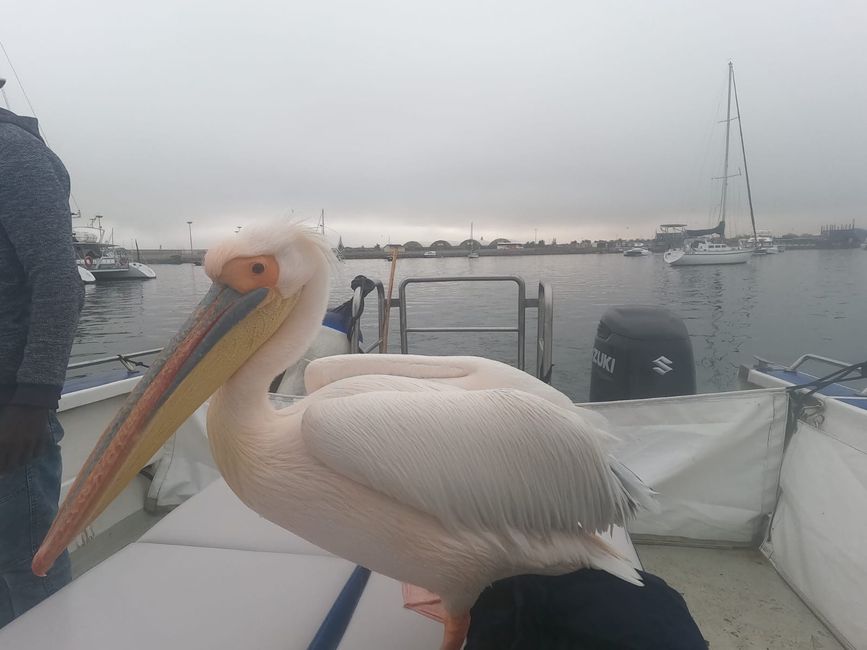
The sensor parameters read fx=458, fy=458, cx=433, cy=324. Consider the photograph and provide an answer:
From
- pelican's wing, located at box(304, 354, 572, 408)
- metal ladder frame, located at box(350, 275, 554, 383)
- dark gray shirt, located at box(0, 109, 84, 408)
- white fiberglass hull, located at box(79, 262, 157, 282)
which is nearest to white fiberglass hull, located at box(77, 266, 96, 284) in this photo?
dark gray shirt, located at box(0, 109, 84, 408)

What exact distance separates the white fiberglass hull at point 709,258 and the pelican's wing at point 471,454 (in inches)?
1086

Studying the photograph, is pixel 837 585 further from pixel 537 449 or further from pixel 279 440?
pixel 279 440

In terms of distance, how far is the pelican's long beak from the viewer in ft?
2.85

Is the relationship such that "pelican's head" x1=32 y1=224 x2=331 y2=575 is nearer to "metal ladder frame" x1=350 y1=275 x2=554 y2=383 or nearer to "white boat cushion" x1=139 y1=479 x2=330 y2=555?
"white boat cushion" x1=139 y1=479 x2=330 y2=555

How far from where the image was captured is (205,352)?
97cm

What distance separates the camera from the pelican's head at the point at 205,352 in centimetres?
88

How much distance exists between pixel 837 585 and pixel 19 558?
111 inches

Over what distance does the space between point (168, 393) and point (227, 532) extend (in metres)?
0.94

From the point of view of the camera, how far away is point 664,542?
A: 7.77ft

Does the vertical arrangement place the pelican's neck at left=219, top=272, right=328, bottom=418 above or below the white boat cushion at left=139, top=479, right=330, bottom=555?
above

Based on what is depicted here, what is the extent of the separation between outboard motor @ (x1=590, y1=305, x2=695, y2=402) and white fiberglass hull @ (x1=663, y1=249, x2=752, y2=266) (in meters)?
25.4

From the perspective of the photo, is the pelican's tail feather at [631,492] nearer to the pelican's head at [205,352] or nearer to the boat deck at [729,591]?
the pelican's head at [205,352]

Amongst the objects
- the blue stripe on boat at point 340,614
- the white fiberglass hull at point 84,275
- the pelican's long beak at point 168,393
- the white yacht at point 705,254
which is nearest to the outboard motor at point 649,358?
the blue stripe on boat at point 340,614

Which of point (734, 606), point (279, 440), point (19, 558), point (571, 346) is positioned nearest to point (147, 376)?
point (279, 440)
